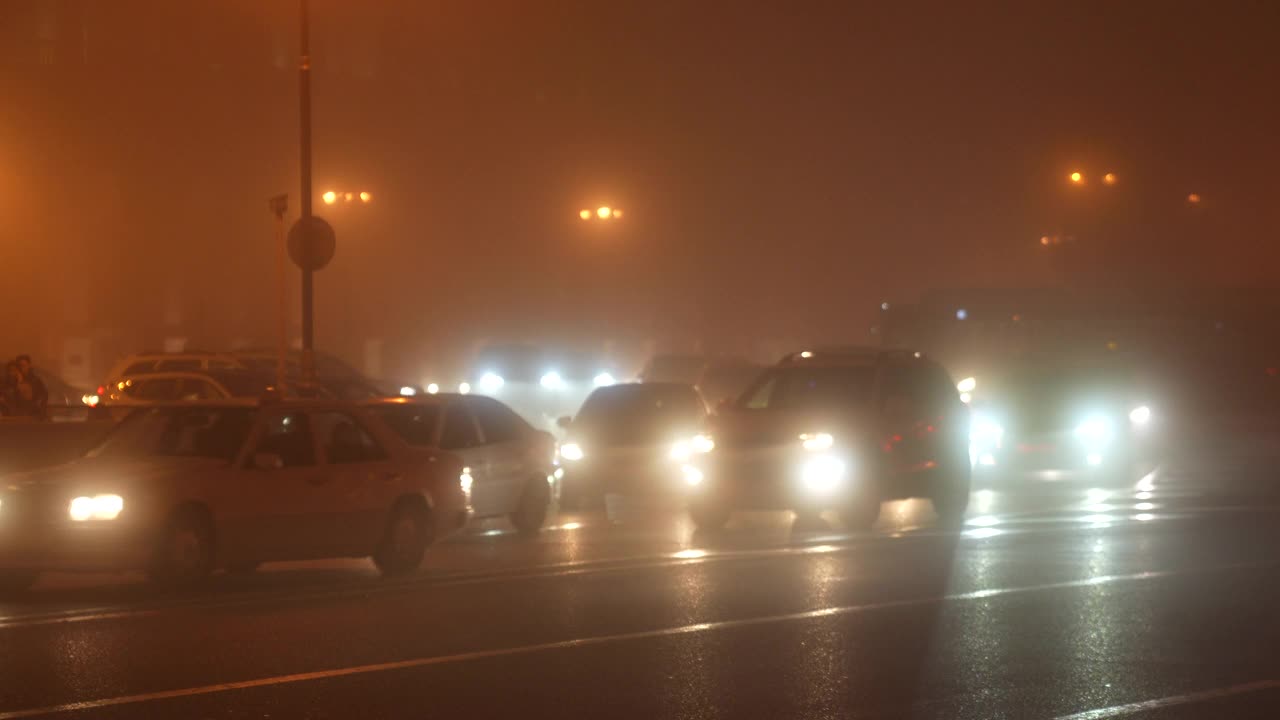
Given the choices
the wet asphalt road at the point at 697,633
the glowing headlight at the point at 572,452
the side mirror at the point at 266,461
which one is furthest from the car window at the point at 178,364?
the side mirror at the point at 266,461

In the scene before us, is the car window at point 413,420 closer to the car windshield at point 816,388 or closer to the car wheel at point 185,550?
the car windshield at point 816,388

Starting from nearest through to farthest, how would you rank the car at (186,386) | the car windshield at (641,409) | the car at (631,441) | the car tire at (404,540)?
the car tire at (404,540)
the car at (631,441)
the car windshield at (641,409)
the car at (186,386)

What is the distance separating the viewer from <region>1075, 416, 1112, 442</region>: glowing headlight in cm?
2923

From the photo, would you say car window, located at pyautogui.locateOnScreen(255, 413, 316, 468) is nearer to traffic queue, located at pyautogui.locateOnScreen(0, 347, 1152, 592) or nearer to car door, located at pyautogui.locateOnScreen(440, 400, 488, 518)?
traffic queue, located at pyautogui.locateOnScreen(0, 347, 1152, 592)

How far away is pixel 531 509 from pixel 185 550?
620cm

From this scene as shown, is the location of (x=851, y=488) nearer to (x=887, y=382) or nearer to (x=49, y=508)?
(x=887, y=382)

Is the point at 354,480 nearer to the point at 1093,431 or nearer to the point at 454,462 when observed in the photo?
the point at 454,462

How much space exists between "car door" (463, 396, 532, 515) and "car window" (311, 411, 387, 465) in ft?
9.66

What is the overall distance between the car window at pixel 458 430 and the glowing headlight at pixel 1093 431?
43.1 ft

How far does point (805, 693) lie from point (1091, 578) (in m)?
5.72

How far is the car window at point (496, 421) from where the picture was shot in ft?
64.1

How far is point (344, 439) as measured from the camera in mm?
15789

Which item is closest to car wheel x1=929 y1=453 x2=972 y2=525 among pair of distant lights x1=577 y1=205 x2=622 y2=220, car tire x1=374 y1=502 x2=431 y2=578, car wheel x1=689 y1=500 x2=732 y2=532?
car wheel x1=689 y1=500 x2=732 y2=532

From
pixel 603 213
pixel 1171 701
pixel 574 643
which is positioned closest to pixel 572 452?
pixel 574 643
